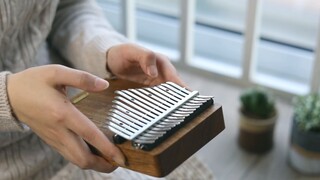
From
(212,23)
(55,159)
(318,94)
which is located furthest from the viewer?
(212,23)

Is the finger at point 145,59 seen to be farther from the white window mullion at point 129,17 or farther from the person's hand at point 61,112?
the white window mullion at point 129,17

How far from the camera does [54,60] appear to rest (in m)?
0.95

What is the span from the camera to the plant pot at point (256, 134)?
1420 millimetres

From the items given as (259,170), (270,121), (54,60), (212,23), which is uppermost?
(54,60)

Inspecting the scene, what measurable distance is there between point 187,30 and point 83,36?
2.56ft

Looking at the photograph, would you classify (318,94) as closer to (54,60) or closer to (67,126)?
(54,60)

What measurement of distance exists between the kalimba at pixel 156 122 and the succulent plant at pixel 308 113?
68 cm

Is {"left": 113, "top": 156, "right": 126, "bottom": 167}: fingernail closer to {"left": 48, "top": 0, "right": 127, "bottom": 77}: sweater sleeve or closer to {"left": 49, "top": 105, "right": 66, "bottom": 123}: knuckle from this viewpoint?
{"left": 49, "top": 105, "right": 66, "bottom": 123}: knuckle

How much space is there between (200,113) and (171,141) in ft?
0.22

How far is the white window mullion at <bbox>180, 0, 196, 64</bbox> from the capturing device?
1.62 metres

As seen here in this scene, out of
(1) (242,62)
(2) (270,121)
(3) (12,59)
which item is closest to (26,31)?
(3) (12,59)

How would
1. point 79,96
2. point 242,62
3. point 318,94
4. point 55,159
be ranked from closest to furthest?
1. point 79,96
2. point 55,159
3. point 318,94
4. point 242,62

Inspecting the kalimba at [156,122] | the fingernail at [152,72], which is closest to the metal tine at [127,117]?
the kalimba at [156,122]

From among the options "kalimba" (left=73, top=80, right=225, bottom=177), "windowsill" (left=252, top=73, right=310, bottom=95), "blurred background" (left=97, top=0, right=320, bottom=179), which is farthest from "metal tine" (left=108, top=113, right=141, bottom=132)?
"windowsill" (left=252, top=73, right=310, bottom=95)
